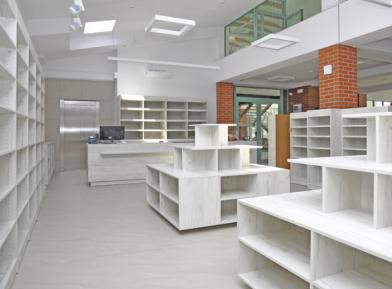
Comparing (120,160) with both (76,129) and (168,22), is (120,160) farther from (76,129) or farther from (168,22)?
(168,22)

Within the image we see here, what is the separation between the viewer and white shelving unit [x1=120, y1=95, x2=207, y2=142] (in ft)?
29.0

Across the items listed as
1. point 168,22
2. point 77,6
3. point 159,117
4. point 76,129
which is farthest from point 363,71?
point 76,129

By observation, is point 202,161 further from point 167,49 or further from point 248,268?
point 167,49

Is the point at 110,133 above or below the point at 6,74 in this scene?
below

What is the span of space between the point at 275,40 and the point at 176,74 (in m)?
3.88

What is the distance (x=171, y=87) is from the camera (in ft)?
30.9

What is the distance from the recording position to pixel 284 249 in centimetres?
221

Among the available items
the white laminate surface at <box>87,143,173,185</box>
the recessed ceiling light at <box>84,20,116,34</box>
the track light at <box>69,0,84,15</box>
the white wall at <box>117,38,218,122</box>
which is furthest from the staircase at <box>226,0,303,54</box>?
the track light at <box>69,0,84,15</box>

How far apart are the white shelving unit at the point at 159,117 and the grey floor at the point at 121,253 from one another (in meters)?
4.33

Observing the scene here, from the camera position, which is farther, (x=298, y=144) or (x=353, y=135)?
(x=298, y=144)

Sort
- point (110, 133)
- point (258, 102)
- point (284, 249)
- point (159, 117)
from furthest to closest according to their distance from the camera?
point (258, 102)
point (159, 117)
point (110, 133)
point (284, 249)

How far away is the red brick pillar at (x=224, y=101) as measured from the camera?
32.0 ft

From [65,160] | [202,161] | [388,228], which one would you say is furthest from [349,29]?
[65,160]

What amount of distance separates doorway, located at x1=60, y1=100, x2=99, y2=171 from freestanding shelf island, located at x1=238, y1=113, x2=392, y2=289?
334 inches
